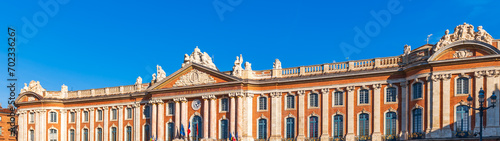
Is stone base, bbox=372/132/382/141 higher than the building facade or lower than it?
lower

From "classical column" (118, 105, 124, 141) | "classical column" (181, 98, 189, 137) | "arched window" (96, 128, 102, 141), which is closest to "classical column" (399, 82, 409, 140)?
"classical column" (181, 98, 189, 137)

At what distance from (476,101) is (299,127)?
635 inches

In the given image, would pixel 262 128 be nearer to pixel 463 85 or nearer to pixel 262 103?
pixel 262 103

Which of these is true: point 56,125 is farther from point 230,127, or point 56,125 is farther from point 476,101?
point 476,101

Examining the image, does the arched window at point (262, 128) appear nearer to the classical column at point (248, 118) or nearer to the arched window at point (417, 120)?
the classical column at point (248, 118)

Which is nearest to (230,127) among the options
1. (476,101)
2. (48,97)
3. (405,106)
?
(405,106)

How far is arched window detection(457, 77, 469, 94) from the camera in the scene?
1821 inches

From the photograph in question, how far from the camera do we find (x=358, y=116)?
52.9 m

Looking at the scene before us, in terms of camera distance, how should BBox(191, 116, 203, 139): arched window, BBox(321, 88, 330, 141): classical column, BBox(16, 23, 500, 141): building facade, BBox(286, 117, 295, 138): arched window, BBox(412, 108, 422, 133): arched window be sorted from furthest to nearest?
BBox(191, 116, 203, 139): arched window, BBox(286, 117, 295, 138): arched window, BBox(321, 88, 330, 141): classical column, BBox(412, 108, 422, 133): arched window, BBox(16, 23, 500, 141): building facade

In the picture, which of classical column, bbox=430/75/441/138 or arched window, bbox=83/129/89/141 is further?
arched window, bbox=83/129/89/141

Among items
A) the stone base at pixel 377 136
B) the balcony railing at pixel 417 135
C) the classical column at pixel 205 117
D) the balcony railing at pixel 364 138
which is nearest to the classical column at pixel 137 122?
the classical column at pixel 205 117

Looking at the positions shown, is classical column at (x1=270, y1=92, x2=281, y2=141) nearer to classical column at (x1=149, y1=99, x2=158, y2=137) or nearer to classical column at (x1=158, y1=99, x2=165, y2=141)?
classical column at (x1=158, y1=99, x2=165, y2=141)

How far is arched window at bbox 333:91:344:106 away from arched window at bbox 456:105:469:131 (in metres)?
10.8

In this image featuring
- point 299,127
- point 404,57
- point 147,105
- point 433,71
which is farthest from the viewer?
point 147,105
